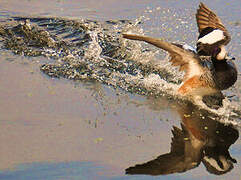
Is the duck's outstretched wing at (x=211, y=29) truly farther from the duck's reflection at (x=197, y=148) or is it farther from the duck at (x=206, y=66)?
the duck's reflection at (x=197, y=148)

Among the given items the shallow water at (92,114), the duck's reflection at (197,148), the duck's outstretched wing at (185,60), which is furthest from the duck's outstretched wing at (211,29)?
the duck's reflection at (197,148)

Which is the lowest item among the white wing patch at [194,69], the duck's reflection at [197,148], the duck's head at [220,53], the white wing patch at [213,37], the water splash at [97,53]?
the water splash at [97,53]

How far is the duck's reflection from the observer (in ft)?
17.7

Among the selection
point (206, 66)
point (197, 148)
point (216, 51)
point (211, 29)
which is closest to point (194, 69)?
point (206, 66)

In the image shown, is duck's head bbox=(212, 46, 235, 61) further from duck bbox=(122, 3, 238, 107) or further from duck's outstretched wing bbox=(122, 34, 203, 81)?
duck's outstretched wing bbox=(122, 34, 203, 81)

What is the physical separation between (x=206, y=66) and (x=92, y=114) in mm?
1791

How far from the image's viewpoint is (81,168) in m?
5.35

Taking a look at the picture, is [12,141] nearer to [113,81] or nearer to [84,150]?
[84,150]

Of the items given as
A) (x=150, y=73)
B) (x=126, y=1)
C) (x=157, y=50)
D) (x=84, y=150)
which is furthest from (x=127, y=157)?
(x=126, y=1)

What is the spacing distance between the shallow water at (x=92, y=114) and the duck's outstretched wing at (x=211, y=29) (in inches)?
32.3

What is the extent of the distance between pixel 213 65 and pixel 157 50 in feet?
6.99

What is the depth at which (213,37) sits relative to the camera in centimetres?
747

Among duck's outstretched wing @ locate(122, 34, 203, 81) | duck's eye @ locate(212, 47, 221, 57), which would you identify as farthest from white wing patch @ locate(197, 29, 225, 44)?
duck's outstretched wing @ locate(122, 34, 203, 81)

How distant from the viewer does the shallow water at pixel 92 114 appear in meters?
5.45
